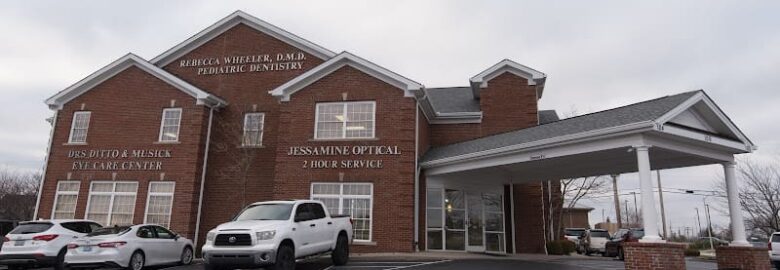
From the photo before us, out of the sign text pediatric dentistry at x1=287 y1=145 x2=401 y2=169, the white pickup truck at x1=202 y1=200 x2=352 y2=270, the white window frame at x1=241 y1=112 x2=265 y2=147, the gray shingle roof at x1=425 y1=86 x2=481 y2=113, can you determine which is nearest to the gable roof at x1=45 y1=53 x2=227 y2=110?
the white window frame at x1=241 y1=112 x2=265 y2=147

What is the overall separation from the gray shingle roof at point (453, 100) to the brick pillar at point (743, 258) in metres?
11.0

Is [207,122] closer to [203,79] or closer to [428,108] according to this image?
[203,79]

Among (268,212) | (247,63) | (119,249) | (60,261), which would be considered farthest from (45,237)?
(247,63)

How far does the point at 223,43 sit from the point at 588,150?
1655 centimetres

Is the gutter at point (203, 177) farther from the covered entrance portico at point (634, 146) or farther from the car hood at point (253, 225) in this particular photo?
the covered entrance portico at point (634, 146)

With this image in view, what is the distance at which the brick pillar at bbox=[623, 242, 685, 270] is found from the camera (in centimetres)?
1102

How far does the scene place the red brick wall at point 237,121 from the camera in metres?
20.2

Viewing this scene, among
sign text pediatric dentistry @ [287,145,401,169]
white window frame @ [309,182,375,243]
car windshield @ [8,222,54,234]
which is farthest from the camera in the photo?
sign text pediatric dentistry @ [287,145,401,169]

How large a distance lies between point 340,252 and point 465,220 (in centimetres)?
747

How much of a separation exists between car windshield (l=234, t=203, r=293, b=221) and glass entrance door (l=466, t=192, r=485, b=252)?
9.52m

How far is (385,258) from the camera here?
51.8ft

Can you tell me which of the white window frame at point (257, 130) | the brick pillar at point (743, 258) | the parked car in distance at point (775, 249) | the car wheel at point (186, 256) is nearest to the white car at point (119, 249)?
the car wheel at point (186, 256)

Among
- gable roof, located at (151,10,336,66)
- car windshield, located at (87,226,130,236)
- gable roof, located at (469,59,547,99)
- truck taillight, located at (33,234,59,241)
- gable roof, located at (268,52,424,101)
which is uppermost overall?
gable roof, located at (151,10,336,66)

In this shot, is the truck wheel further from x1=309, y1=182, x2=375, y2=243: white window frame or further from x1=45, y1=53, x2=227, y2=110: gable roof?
x1=45, y1=53, x2=227, y2=110: gable roof
